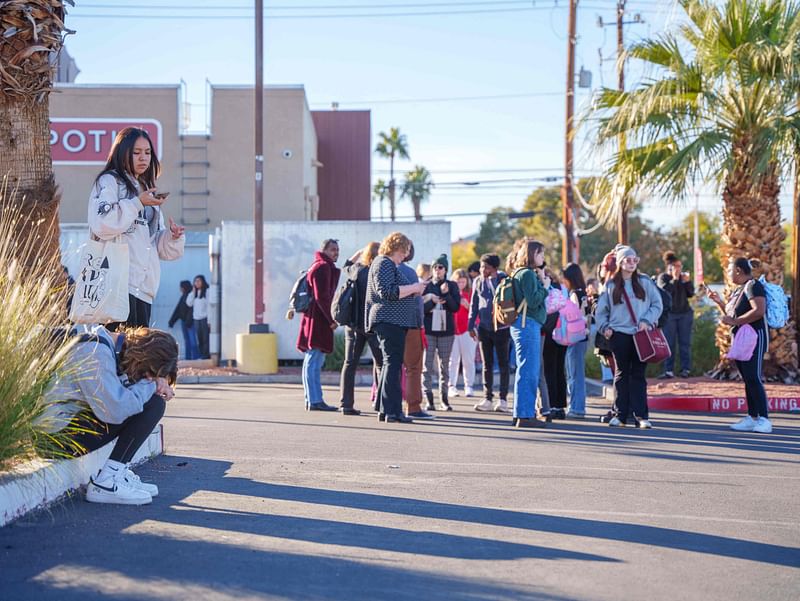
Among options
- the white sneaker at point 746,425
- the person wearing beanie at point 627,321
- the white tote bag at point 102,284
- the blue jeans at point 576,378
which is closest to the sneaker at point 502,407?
the blue jeans at point 576,378

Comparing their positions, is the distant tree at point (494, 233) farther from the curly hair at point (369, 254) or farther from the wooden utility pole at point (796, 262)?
the curly hair at point (369, 254)

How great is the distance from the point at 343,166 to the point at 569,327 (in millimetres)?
24202

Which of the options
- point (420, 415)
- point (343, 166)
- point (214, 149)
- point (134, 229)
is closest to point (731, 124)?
point (420, 415)

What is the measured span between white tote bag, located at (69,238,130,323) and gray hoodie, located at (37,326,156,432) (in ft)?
2.32

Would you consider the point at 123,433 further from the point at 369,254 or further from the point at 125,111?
the point at 125,111

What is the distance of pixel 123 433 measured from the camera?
19.4 feet

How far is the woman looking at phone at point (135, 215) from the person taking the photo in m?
6.55

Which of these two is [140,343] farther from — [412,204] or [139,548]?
[412,204]

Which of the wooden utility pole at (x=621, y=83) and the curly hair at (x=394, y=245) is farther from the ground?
the wooden utility pole at (x=621, y=83)

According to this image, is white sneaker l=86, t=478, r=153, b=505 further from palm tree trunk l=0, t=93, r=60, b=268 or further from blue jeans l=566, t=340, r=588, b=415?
blue jeans l=566, t=340, r=588, b=415

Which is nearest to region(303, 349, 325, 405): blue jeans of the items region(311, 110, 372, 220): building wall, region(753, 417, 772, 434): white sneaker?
region(753, 417, 772, 434): white sneaker

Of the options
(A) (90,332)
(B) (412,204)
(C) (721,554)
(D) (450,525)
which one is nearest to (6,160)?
Result: (A) (90,332)

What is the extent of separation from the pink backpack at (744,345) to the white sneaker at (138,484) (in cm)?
669

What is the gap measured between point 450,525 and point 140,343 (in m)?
2.04
